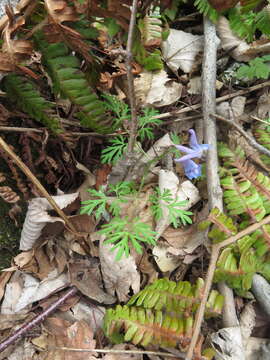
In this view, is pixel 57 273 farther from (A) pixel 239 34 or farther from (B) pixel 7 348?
(A) pixel 239 34

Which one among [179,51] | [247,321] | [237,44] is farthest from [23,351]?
[237,44]

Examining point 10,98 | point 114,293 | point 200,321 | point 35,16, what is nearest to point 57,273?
point 114,293

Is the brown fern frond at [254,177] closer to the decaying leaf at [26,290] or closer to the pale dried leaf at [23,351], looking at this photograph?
the decaying leaf at [26,290]

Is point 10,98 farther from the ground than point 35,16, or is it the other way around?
point 35,16

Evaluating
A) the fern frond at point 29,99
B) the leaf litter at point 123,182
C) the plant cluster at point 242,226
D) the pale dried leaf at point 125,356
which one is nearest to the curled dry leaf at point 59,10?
the leaf litter at point 123,182

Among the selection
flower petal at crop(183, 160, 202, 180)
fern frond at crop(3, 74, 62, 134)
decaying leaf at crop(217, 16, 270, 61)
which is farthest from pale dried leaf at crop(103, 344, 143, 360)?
decaying leaf at crop(217, 16, 270, 61)

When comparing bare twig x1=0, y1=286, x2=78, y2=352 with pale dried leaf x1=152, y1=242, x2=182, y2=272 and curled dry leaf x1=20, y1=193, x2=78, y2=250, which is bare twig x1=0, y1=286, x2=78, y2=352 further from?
pale dried leaf x1=152, y1=242, x2=182, y2=272
